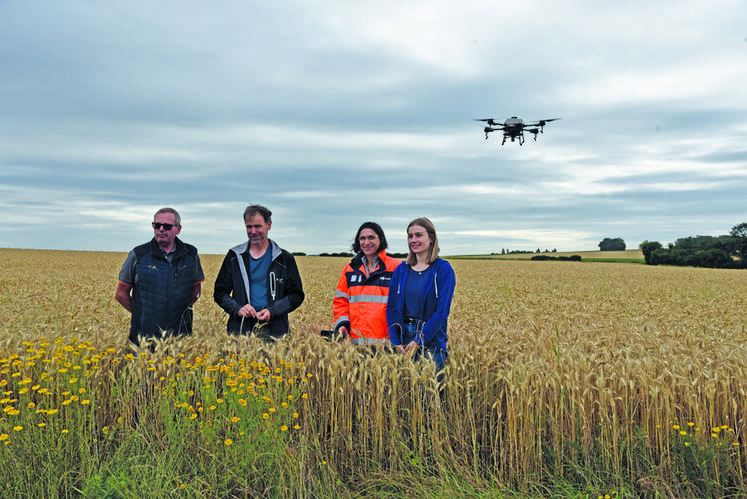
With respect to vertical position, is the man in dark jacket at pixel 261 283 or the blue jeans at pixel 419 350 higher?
the man in dark jacket at pixel 261 283

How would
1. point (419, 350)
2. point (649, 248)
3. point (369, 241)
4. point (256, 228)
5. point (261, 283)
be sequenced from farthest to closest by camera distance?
point (649, 248)
point (261, 283)
point (256, 228)
point (369, 241)
point (419, 350)

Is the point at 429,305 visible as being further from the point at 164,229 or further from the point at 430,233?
the point at 164,229

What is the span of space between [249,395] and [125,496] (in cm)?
117

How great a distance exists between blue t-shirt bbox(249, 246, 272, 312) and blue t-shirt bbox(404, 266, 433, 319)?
66.2 inches

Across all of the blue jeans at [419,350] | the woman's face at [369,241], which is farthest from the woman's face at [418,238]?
the blue jeans at [419,350]

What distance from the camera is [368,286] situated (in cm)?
534

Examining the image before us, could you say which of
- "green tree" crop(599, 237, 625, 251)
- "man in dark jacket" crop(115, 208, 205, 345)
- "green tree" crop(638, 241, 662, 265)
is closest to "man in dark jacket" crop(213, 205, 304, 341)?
"man in dark jacket" crop(115, 208, 205, 345)

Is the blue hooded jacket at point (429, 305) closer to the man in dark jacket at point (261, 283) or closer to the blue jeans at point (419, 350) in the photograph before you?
the blue jeans at point (419, 350)

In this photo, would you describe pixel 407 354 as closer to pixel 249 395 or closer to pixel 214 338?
pixel 249 395

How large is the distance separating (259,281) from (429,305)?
79.9 inches

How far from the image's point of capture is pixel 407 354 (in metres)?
4.62

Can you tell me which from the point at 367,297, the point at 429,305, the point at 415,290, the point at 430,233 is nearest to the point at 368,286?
the point at 367,297

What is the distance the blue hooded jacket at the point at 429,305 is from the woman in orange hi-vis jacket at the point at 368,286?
0.23 m

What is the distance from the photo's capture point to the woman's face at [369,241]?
5246mm
